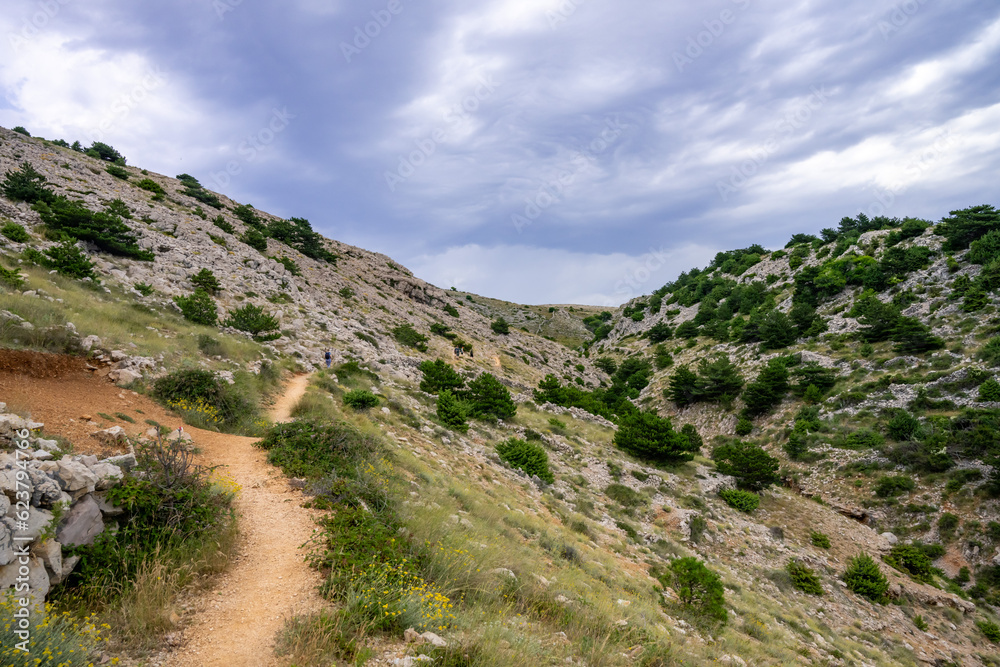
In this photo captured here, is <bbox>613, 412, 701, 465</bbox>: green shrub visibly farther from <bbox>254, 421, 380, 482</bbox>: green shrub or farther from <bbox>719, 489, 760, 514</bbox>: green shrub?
<bbox>254, 421, 380, 482</bbox>: green shrub

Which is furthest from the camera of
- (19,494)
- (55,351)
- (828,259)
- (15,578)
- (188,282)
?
(828,259)

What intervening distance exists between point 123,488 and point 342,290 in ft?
111

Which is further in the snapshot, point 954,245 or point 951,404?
point 954,245

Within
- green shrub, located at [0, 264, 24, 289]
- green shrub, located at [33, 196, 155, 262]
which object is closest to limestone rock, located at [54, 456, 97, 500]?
green shrub, located at [0, 264, 24, 289]

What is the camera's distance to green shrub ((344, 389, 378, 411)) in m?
14.2

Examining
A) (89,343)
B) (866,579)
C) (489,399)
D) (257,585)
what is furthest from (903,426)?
(89,343)

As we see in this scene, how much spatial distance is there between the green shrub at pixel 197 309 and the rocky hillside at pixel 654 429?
1.55ft

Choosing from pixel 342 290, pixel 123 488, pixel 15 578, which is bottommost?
pixel 15 578

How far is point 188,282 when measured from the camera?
72.2 ft

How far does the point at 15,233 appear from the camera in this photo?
55.0 feet

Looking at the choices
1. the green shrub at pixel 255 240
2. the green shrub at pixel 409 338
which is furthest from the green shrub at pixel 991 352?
the green shrub at pixel 255 240

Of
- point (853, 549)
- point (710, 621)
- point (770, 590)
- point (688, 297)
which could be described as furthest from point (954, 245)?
point (710, 621)

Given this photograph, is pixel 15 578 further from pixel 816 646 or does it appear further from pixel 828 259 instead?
pixel 828 259

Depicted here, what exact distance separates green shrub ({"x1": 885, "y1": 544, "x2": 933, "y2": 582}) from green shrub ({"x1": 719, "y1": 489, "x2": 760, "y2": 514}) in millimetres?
4773
